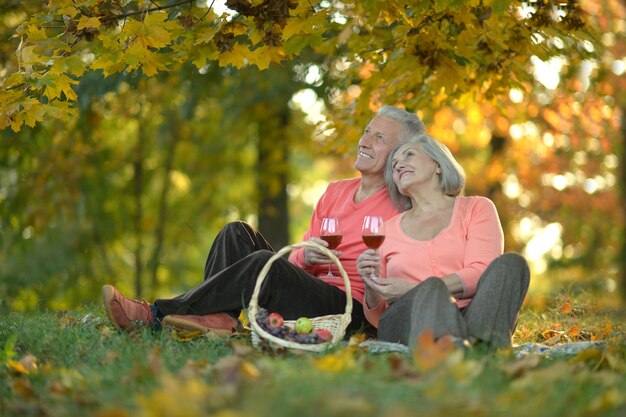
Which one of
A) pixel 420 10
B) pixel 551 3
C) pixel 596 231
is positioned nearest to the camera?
pixel 420 10

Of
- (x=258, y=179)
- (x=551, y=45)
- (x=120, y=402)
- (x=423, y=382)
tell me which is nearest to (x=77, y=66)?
(x=120, y=402)

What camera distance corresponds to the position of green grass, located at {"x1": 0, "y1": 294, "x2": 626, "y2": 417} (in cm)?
271

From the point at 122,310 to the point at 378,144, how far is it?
1.80 meters

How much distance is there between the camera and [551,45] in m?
6.48

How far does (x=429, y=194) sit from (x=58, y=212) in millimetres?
7782

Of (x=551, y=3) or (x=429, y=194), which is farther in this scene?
(x=551, y=3)

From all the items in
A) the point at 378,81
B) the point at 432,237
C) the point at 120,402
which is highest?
the point at 378,81

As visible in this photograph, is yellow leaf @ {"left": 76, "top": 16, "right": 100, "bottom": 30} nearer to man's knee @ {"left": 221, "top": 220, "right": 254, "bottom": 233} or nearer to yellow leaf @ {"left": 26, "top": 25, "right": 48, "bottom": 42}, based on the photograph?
yellow leaf @ {"left": 26, "top": 25, "right": 48, "bottom": 42}

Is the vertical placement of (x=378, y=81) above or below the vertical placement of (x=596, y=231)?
above

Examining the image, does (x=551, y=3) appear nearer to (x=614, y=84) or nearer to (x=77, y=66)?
(x=77, y=66)

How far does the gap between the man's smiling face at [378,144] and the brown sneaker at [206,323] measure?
1229 millimetres

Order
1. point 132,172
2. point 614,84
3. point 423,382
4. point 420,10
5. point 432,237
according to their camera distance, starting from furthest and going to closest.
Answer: point 132,172, point 614,84, point 420,10, point 432,237, point 423,382

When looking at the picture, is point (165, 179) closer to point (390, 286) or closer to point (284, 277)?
point (284, 277)

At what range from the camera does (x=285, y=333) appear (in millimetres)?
4391
